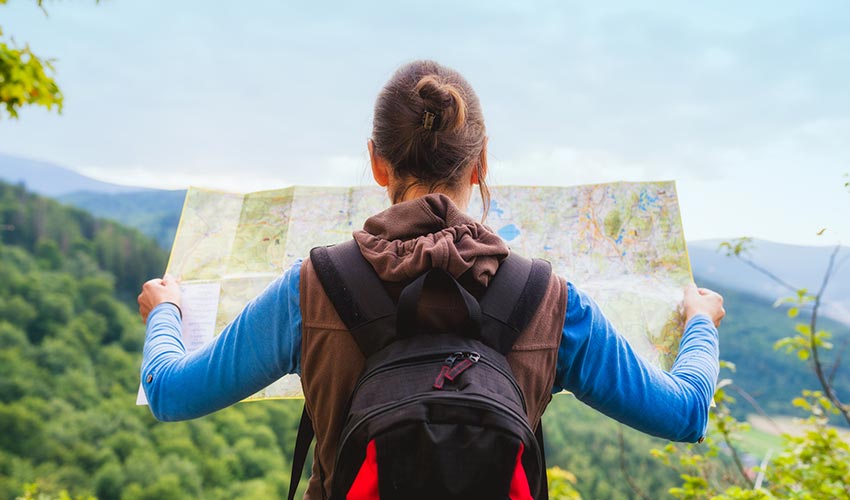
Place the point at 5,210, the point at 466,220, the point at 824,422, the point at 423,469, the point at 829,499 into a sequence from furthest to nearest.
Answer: the point at 5,210
the point at 824,422
the point at 829,499
the point at 466,220
the point at 423,469

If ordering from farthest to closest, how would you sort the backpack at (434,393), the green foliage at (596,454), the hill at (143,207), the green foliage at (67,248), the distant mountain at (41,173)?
the green foliage at (67,248) → the hill at (143,207) → the distant mountain at (41,173) → the green foliage at (596,454) → the backpack at (434,393)

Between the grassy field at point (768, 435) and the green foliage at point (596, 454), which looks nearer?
the grassy field at point (768, 435)

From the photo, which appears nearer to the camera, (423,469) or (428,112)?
(423,469)

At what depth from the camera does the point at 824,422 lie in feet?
7.96

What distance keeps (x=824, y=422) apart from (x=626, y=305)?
1448mm

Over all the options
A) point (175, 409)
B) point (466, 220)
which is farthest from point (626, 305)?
point (175, 409)

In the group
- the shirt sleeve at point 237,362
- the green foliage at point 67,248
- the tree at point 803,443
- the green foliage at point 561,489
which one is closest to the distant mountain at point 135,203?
the green foliage at point 67,248

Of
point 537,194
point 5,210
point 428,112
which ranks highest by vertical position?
point 428,112

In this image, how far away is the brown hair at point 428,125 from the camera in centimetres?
104

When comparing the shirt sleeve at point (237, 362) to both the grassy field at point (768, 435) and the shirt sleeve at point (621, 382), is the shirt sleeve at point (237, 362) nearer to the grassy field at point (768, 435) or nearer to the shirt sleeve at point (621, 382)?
the shirt sleeve at point (621, 382)

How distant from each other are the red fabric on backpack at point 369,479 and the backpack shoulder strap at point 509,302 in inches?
8.8

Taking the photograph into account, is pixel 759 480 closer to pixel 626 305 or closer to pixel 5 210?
pixel 626 305

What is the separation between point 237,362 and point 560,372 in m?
0.52

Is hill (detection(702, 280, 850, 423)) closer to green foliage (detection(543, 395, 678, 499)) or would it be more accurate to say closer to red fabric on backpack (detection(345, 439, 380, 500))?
red fabric on backpack (detection(345, 439, 380, 500))
